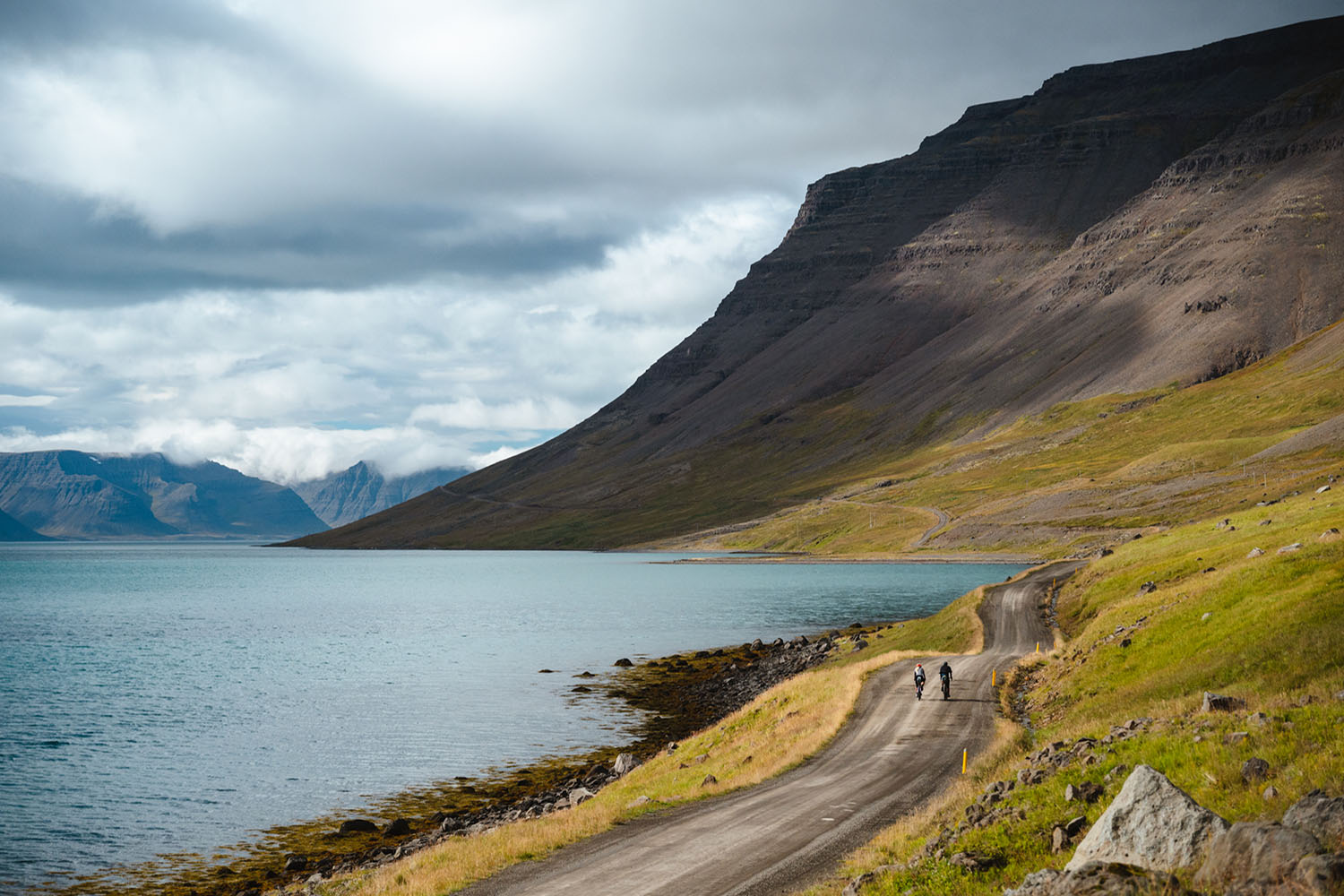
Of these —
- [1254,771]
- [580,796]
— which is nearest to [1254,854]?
[1254,771]

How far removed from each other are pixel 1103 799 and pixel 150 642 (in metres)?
116

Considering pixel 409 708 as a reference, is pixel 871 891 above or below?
above

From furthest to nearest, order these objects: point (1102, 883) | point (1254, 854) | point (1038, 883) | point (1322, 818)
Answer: point (1038, 883) → point (1102, 883) → point (1322, 818) → point (1254, 854)

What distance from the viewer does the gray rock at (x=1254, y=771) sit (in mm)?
19062

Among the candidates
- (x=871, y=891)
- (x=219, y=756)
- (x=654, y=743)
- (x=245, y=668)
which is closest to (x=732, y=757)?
(x=654, y=743)

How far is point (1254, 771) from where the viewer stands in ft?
63.1

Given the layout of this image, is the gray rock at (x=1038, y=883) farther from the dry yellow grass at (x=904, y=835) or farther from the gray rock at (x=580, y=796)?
the gray rock at (x=580, y=796)

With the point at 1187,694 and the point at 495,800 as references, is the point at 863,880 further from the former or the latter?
the point at 495,800

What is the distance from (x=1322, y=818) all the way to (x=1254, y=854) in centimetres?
163

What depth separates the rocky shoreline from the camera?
1470 inches

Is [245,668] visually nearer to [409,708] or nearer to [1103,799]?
[409,708]

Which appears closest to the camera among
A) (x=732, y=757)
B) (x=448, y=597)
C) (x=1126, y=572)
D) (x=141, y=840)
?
(x=141, y=840)

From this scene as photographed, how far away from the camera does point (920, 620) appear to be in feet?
277

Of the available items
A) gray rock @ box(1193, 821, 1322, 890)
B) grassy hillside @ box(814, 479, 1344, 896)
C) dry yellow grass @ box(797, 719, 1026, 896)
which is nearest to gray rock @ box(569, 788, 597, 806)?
dry yellow grass @ box(797, 719, 1026, 896)
